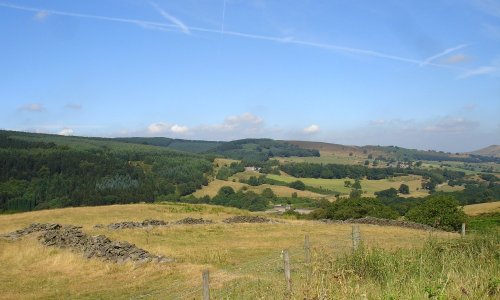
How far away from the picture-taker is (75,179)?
Answer: 415 feet

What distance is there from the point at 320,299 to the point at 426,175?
17922 cm

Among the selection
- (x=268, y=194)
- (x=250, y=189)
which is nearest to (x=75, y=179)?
(x=250, y=189)

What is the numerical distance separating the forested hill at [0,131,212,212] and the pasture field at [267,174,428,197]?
3633cm

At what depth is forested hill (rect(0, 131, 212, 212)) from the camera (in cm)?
11444

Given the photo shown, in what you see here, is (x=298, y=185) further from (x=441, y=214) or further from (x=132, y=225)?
(x=132, y=225)

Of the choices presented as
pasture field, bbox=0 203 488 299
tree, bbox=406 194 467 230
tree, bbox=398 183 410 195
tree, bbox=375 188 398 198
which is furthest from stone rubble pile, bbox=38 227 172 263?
tree, bbox=398 183 410 195

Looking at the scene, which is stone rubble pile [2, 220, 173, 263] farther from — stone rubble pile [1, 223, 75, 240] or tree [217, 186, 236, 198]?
tree [217, 186, 236, 198]

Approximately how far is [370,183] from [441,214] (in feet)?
381

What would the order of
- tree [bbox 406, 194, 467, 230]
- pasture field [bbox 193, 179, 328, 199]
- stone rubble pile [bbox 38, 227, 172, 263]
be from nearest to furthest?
stone rubble pile [bbox 38, 227, 172, 263]
tree [bbox 406, 194, 467, 230]
pasture field [bbox 193, 179, 328, 199]

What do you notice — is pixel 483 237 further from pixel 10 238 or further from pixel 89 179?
pixel 89 179

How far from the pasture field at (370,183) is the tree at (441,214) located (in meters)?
89.3

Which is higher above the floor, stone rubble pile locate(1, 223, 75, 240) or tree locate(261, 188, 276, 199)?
stone rubble pile locate(1, 223, 75, 240)

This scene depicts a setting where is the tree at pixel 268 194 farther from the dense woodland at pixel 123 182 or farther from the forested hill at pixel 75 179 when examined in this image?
the forested hill at pixel 75 179

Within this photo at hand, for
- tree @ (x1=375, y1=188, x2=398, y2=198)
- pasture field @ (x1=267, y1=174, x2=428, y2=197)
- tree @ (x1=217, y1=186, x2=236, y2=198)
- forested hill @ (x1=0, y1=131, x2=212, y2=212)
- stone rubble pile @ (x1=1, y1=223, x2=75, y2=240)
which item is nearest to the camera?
stone rubble pile @ (x1=1, y1=223, x2=75, y2=240)
